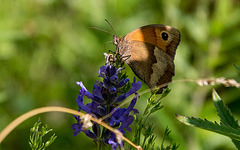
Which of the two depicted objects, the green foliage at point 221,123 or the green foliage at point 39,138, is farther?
the green foliage at point 39,138

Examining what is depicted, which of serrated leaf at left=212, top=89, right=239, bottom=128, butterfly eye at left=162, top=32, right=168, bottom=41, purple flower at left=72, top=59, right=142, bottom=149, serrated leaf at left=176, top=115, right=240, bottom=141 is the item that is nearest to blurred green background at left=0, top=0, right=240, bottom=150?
butterfly eye at left=162, top=32, right=168, bottom=41

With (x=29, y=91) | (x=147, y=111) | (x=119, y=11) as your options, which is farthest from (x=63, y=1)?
(x=147, y=111)

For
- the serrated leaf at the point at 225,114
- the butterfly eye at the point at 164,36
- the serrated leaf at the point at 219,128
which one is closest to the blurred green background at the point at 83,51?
the butterfly eye at the point at 164,36

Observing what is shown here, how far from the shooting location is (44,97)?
435cm

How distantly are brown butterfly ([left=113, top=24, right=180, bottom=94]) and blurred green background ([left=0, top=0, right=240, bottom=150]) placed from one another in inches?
48.3

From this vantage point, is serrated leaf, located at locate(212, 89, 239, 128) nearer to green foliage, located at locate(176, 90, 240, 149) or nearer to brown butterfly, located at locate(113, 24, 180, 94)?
green foliage, located at locate(176, 90, 240, 149)

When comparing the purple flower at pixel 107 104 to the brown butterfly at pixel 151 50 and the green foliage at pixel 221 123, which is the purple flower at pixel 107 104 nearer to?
the green foliage at pixel 221 123

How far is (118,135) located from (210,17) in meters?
3.59

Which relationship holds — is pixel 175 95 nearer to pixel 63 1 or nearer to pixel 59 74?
pixel 59 74

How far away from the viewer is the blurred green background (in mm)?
3924

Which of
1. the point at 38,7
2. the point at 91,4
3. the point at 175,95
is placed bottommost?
the point at 175,95

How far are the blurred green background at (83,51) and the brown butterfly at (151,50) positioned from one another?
1.23 meters

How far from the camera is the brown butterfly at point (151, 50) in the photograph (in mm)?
2525

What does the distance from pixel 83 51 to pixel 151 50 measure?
6.15 feet
